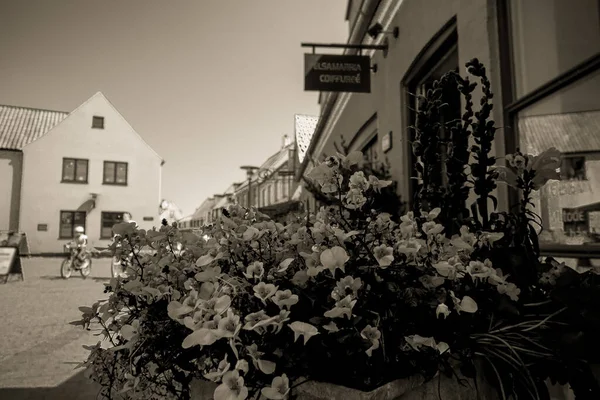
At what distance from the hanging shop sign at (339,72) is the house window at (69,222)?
22.8m

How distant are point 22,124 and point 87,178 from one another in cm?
660

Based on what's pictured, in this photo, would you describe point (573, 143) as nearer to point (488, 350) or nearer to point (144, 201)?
point (488, 350)

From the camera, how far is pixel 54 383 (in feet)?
11.0

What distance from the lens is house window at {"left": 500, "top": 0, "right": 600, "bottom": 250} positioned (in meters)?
→ 2.15

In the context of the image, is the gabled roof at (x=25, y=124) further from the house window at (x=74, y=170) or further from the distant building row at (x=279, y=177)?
the distant building row at (x=279, y=177)

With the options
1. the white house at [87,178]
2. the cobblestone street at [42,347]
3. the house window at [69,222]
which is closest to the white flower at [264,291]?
the cobblestone street at [42,347]

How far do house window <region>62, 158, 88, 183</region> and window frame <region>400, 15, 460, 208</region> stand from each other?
24.1 m

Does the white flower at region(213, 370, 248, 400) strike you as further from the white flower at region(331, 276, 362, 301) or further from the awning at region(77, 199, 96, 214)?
the awning at region(77, 199, 96, 214)

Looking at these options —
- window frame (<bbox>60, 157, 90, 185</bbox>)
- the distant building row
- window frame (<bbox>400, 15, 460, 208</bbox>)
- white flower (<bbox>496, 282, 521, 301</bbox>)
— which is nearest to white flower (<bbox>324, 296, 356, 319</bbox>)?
white flower (<bbox>496, 282, 521, 301</bbox>)

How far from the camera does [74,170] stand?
2483 cm

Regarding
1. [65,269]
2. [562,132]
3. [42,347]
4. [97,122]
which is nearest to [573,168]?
[562,132]

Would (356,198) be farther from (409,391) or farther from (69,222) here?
(69,222)

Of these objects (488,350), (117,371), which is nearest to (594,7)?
(488,350)

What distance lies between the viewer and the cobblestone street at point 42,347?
10.6ft
